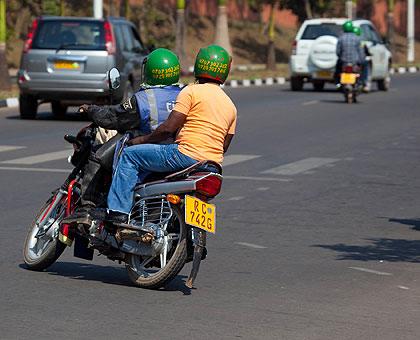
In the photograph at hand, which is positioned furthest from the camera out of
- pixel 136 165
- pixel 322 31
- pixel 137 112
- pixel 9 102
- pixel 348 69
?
pixel 322 31

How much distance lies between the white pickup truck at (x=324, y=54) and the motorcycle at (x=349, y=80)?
359cm

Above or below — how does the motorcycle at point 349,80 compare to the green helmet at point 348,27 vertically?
below

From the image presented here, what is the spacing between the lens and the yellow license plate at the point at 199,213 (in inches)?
344

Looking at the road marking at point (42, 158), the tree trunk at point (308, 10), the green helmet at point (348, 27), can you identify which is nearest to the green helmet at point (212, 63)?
the road marking at point (42, 158)

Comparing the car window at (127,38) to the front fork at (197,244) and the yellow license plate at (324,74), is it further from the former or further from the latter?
the front fork at (197,244)

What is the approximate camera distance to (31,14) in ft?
182

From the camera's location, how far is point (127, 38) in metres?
26.8

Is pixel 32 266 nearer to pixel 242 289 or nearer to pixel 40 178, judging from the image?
pixel 242 289

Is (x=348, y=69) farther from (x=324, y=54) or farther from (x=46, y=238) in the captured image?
(x=46, y=238)

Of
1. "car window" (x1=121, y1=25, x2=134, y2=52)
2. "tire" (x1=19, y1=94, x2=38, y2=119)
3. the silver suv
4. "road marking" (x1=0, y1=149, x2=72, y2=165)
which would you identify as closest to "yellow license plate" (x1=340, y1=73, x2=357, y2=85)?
"car window" (x1=121, y1=25, x2=134, y2=52)

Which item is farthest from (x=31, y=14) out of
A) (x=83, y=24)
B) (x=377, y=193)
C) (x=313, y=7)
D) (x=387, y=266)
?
(x=387, y=266)

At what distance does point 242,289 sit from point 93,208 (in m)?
1.16

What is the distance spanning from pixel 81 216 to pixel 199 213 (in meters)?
0.99

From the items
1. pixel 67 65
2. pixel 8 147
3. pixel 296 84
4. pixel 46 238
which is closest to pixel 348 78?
pixel 296 84
